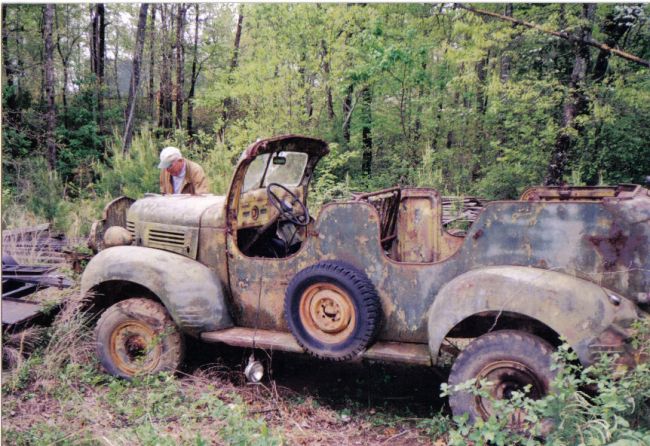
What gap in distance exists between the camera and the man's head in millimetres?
5559

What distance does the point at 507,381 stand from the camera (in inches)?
127

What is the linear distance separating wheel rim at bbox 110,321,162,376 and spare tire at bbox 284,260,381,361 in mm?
1402

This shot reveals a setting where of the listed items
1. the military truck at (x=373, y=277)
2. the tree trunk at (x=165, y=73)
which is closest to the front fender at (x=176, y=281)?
the military truck at (x=373, y=277)

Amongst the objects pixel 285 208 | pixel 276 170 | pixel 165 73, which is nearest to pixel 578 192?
pixel 285 208

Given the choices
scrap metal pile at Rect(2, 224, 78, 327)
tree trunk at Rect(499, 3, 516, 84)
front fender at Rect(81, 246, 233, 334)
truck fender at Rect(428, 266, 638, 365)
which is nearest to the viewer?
truck fender at Rect(428, 266, 638, 365)

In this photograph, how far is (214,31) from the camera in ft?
66.4

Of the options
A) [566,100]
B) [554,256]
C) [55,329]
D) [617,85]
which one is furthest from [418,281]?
[617,85]

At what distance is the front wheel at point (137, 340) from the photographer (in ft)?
14.0

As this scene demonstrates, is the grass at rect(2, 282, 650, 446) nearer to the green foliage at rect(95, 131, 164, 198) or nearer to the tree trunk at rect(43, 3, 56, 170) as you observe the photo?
the green foliage at rect(95, 131, 164, 198)

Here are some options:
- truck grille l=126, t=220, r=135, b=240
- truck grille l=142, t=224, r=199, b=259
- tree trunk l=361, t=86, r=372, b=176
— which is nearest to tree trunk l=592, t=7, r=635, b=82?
tree trunk l=361, t=86, r=372, b=176

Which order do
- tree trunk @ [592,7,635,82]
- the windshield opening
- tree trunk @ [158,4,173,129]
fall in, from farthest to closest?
1. tree trunk @ [158,4,173,129]
2. tree trunk @ [592,7,635,82]
3. the windshield opening

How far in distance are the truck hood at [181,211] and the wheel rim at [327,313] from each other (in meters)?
1.14

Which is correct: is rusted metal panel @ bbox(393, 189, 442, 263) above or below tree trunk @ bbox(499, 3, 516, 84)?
below

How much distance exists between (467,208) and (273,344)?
2.94 m
